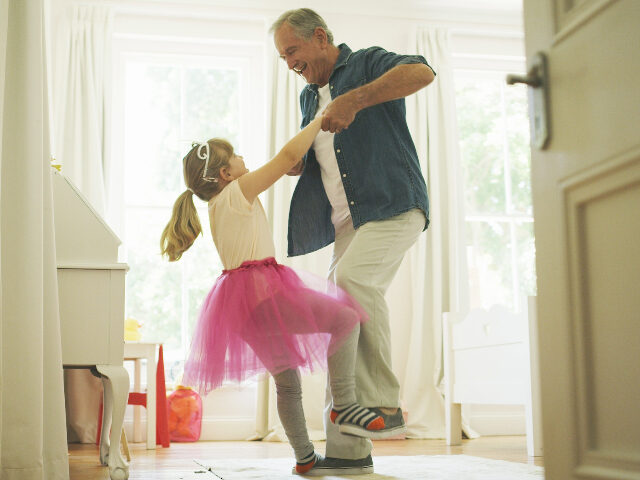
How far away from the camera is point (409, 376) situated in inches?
182

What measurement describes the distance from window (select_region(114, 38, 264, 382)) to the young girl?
2.42 metres

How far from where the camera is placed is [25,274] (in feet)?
5.91

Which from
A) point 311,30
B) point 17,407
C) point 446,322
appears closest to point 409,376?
point 446,322

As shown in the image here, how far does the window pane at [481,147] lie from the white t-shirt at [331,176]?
9.28 ft

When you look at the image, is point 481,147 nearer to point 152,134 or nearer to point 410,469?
point 152,134

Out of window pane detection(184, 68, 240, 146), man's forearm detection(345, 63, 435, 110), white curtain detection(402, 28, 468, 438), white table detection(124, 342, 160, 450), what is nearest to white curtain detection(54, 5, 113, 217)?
window pane detection(184, 68, 240, 146)

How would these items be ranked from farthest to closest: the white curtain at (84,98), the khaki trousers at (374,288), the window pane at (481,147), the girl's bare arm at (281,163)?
the window pane at (481,147) < the white curtain at (84,98) < the girl's bare arm at (281,163) < the khaki trousers at (374,288)

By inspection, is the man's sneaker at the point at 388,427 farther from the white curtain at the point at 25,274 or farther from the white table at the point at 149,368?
the white table at the point at 149,368

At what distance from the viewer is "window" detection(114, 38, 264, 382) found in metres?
4.79

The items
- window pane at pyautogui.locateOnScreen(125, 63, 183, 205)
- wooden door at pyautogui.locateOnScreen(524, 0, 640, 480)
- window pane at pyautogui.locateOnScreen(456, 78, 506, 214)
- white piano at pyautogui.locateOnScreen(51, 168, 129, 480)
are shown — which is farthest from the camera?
window pane at pyautogui.locateOnScreen(456, 78, 506, 214)

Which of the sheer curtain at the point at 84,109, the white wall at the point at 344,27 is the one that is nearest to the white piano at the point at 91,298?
the sheer curtain at the point at 84,109

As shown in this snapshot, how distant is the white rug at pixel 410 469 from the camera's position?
2.30m

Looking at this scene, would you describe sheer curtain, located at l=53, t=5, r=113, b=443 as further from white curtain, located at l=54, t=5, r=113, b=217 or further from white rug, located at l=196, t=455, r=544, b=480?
white rug, located at l=196, t=455, r=544, b=480

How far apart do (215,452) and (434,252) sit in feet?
6.34
